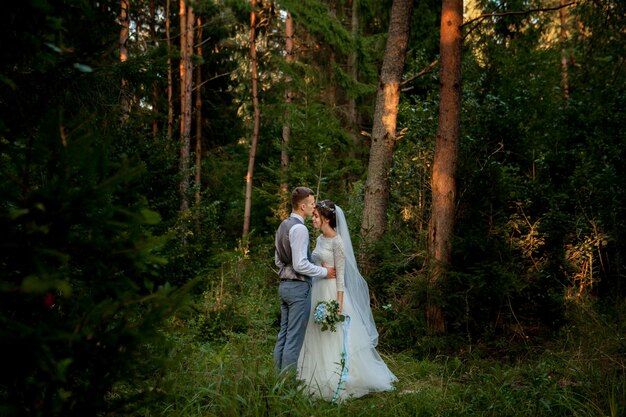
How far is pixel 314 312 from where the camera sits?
5953mm

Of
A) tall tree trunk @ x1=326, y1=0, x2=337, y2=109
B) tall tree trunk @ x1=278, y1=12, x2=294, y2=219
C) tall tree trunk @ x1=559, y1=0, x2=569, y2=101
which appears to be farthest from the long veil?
tall tree trunk @ x1=559, y1=0, x2=569, y2=101

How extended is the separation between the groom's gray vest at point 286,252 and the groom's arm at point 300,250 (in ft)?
0.25

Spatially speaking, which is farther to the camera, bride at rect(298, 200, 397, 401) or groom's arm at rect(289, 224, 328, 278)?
bride at rect(298, 200, 397, 401)

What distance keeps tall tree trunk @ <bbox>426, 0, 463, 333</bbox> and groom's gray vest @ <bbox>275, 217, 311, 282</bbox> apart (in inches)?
107

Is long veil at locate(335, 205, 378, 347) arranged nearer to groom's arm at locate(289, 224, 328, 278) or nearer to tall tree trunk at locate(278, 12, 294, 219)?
groom's arm at locate(289, 224, 328, 278)

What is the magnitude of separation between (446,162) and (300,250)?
125 inches

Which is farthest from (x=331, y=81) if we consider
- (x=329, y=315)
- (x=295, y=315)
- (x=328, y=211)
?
(x=295, y=315)

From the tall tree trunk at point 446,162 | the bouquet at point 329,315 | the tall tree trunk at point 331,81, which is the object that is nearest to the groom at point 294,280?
the bouquet at point 329,315

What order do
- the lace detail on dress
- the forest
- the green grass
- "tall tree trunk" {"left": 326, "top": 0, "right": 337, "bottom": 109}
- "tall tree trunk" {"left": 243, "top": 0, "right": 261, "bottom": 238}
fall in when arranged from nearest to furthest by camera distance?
the forest, the green grass, the lace detail on dress, "tall tree trunk" {"left": 326, "top": 0, "right": 337, "bottom": 109}, "tall tree trunk" {"left": 243, "top": 0, "right": 261, "bottom": 238}

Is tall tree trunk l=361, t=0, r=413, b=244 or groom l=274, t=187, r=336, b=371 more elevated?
tall tree trunk l=361, t=0, r=413, b=244

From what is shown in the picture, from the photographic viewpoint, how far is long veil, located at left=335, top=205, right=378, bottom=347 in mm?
6172

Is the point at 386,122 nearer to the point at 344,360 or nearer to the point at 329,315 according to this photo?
the point at 329,315

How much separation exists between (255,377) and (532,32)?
6844mm

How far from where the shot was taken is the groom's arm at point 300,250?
545 centimetres
